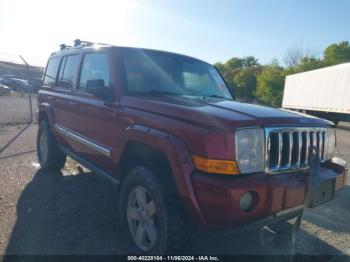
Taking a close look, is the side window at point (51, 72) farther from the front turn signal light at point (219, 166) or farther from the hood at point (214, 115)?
the front turn signal light at point (219, 166)

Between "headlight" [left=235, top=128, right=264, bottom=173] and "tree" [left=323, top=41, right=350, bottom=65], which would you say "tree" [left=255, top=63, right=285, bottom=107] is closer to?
"tree" [left=323, top=41, right=350, bottom=65]

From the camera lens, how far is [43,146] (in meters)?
5.75

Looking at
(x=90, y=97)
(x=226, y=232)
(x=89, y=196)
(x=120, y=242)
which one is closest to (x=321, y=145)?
(x=226, y=232)

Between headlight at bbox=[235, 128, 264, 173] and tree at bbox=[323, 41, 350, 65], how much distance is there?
5526 cm

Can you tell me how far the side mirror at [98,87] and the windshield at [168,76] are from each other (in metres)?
0.26

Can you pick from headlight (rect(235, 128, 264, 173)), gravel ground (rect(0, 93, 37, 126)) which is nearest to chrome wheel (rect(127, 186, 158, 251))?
headlight (rect(235, 128, 264, 173))

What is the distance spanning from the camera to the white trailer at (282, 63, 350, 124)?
17641mm

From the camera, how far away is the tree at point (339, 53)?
51994 mm

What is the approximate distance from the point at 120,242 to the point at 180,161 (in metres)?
1.35

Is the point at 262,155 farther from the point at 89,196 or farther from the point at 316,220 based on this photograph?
the point at 89,196

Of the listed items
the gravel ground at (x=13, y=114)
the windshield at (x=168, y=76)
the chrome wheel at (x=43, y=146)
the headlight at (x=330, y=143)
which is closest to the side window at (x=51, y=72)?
the chrome wheel at (x=43, y=146)

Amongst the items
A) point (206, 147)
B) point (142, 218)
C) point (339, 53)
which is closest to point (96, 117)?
point (142, 218)

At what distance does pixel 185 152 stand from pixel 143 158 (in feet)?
2.53

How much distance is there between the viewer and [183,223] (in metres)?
2.58
